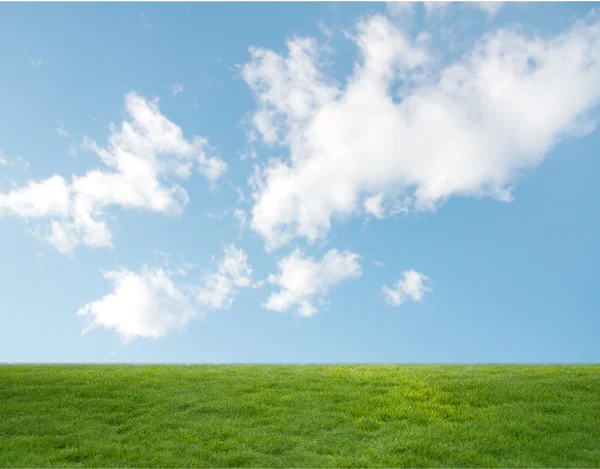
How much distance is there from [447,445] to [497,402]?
370 cm

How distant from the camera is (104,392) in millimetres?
17172

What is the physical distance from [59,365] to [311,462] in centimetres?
1530

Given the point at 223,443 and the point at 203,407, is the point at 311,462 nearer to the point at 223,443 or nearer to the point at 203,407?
the point at 223,443

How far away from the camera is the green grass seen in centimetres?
1225

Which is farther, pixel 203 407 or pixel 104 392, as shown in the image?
pixel 104 392

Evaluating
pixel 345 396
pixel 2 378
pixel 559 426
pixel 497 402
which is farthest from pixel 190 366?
pixel 559 426

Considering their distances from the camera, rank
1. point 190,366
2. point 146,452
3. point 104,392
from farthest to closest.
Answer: point 190,366 < point 104,392 < point 146,452

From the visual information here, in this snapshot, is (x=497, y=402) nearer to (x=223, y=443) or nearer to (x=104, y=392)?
(x=223, y=443)

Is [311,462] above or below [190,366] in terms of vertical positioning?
below

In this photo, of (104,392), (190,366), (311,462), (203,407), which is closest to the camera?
(311,462)

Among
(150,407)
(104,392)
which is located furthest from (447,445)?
(104,392)

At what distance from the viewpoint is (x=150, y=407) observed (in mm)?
15688

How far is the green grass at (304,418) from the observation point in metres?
12.2

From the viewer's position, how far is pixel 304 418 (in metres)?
14.4
